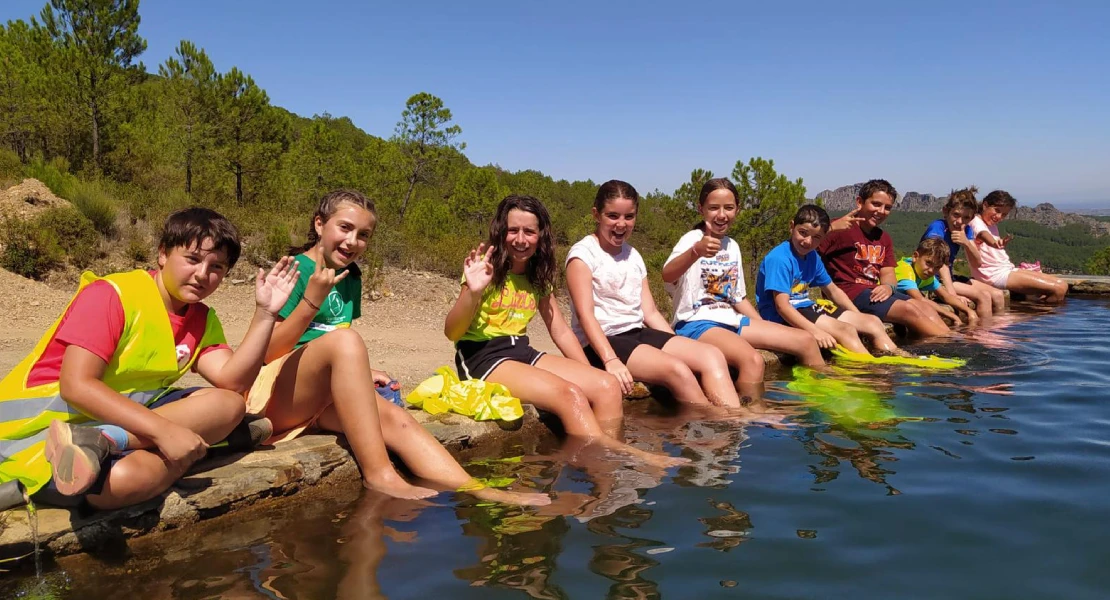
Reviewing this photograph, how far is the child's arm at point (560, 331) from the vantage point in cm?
412

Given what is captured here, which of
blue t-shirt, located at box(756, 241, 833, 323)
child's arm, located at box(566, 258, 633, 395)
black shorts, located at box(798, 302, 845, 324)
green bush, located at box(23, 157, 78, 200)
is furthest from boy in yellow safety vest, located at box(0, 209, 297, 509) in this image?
green bush, located at box(23, 157, 78, 200)

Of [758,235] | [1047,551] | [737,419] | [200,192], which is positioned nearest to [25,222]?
[200,192]

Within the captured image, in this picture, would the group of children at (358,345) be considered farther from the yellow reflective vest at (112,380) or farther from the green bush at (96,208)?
the green bush at (96,208)

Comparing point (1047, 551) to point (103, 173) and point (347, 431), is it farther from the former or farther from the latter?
point (103, 173)

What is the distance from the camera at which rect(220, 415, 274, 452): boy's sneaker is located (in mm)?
3010

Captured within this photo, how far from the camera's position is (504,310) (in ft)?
13.1

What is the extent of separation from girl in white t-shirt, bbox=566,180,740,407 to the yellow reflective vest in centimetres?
223

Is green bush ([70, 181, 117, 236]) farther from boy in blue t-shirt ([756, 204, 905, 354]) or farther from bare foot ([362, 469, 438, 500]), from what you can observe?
boy in blue t-shirt ([756, 204, 905, 354])

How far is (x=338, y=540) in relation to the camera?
2559 mm

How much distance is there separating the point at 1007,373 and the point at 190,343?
5351 mm

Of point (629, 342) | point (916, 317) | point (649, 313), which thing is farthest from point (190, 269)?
point (916, 317)

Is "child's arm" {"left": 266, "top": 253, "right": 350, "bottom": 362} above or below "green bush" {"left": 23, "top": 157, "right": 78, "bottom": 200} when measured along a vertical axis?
below

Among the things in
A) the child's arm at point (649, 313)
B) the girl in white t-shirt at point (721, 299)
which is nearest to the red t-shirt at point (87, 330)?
the child's arm at point (649, 313)

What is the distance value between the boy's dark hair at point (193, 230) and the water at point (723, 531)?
999 millimetres
